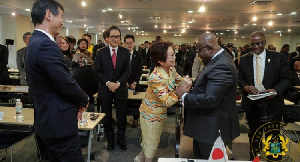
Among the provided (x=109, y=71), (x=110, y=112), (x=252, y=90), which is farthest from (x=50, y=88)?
(x=252, y=90)

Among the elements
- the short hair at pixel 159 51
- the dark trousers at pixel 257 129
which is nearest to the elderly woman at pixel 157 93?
the short hair at pixel 159 51

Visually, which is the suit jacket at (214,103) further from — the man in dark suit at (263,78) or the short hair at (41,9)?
the short hair at (41,9)

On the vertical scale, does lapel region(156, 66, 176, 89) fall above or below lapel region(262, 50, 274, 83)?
below

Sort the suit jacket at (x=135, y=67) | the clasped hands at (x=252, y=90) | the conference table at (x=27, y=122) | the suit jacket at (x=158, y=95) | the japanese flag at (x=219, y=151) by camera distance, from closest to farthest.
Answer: the japanese flag at (x=219, y=151)
the suit jacket at (x=158, y=95)
the conference table at (x=27, y=122)
the clasped hands at (x=252, y=90)
the suit jacket at (x=135, y=67)

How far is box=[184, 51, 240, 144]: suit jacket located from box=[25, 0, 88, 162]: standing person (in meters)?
0.92

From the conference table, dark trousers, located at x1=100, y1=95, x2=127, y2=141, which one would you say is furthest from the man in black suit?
dark trousers, located at x1=100, y1=95, x2=127, y2=141

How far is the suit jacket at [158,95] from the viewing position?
8.07 ft

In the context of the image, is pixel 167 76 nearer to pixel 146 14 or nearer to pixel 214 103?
pixel 214 103

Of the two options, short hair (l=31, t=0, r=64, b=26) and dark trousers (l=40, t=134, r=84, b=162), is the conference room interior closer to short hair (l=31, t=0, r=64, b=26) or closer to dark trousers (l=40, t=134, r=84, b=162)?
dark trousers (l=40, t=134, r=84, b=162)

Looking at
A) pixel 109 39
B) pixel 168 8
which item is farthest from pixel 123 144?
pixel 168 8

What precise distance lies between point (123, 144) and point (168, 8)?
7529 mm

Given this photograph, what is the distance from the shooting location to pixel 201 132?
2.07m

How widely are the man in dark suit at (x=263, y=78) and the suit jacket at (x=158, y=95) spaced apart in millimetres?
1039

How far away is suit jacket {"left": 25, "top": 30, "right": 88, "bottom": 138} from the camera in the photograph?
5.93ft
